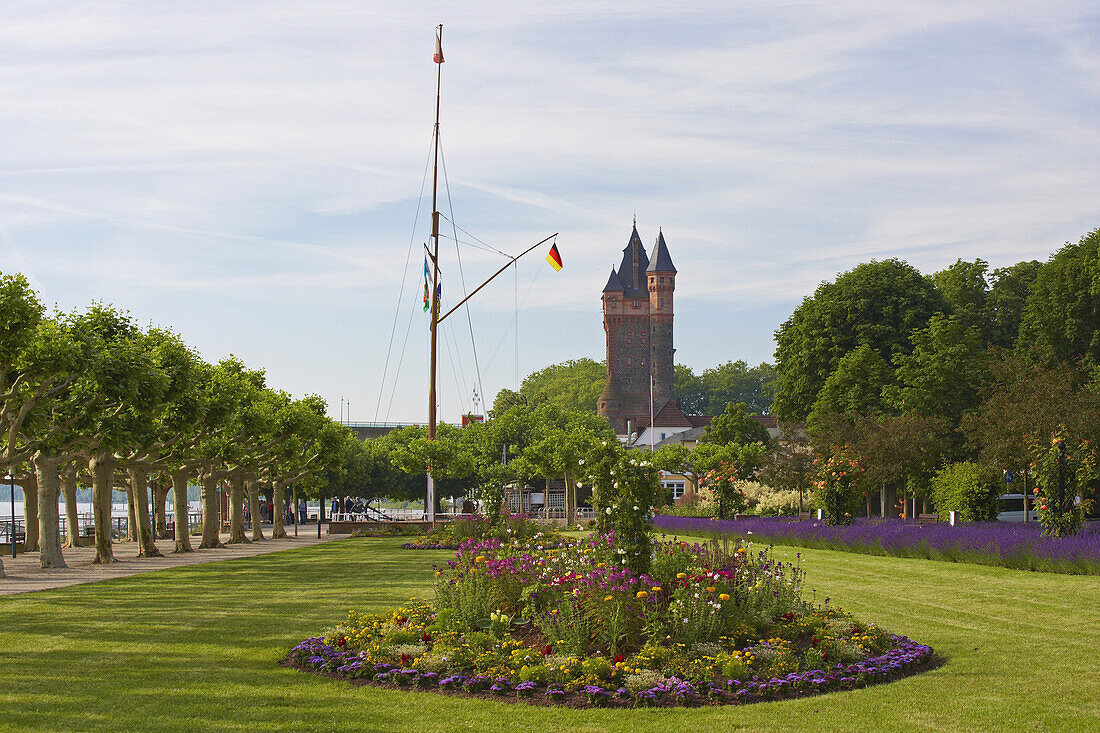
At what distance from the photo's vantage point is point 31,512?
38125 millimetres

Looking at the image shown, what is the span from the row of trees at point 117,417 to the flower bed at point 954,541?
13.7 metres

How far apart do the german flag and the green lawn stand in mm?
22974

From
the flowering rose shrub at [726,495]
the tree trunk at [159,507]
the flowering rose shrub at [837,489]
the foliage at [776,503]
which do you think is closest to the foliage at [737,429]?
the foliage at [776,503]

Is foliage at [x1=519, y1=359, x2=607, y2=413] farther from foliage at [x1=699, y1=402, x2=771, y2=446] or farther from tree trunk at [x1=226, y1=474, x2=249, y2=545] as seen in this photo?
tree trunk at [x1=226, y1=474, x2=249, y2=545]

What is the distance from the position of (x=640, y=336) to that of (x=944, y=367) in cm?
11357

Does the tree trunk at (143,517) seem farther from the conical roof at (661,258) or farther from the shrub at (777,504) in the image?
the conical roof at (661,258)

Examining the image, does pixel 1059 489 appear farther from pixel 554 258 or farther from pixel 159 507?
pixel 159 507

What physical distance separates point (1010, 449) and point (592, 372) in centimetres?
14855

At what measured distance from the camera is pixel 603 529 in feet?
41.4

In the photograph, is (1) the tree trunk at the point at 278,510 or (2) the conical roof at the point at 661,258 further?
(2) the conical roof at the point at 661,258

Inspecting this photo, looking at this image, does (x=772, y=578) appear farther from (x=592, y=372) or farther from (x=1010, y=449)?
(x=592, y=372)

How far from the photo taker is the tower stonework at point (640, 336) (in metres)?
154

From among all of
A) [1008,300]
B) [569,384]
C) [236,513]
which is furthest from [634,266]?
[236,513]

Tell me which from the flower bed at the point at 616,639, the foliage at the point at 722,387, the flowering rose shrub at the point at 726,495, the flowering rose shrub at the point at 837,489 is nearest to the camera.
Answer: the flower bed at the point at 616,639
